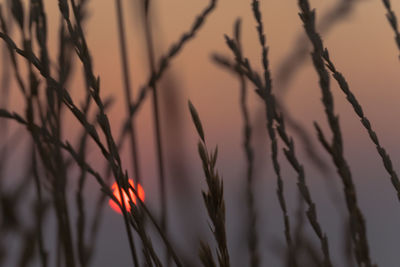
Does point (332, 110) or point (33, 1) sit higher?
point (33, 1)

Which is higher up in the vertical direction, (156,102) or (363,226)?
(156,102)

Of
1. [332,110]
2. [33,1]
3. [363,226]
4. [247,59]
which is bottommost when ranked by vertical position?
[363,226]

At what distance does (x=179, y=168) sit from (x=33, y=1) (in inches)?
15.6

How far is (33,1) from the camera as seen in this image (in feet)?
2.46

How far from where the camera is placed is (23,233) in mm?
1135

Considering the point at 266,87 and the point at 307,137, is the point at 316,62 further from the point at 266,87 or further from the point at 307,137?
the point at 307,137

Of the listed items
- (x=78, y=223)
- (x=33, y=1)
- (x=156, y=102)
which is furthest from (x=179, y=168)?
(x=33, y=1)

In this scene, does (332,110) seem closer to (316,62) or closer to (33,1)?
(316,62)

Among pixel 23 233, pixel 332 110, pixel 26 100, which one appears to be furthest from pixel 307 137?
pixel 23 233

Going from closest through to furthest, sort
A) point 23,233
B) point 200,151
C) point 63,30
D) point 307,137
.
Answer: point 200,151
point 63,30
point 307,137
point 23,233

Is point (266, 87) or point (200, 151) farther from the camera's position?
point (266, 87)

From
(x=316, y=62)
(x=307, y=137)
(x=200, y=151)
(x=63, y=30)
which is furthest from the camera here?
(x=307, y=137)

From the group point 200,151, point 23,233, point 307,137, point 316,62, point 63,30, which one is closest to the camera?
point 200,151

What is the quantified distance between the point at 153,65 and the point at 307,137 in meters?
0.27
